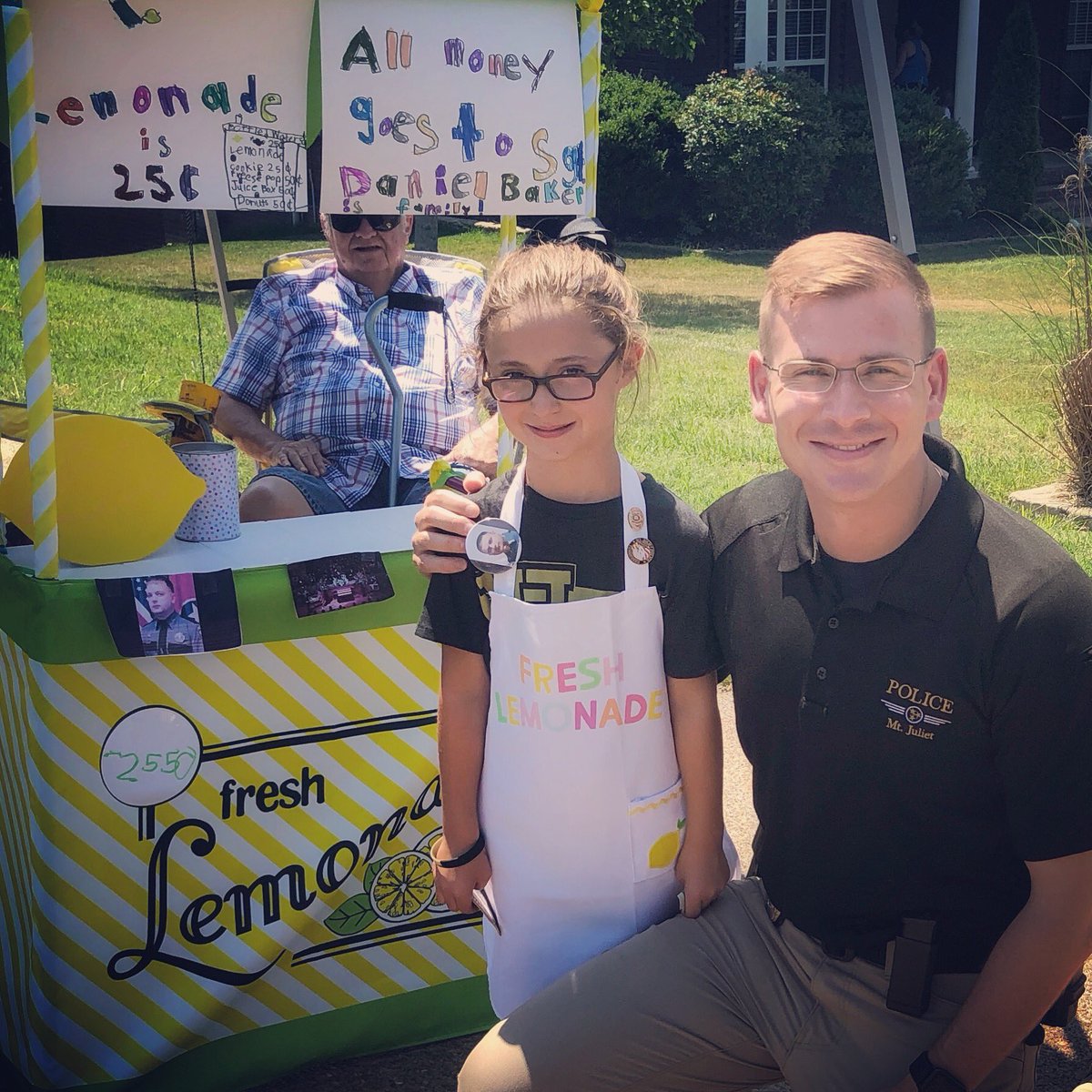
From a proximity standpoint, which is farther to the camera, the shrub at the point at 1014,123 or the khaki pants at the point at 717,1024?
the shrub at the point at 1014,123

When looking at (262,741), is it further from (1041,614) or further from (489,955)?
(1041,614)

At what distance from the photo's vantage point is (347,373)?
3412mm

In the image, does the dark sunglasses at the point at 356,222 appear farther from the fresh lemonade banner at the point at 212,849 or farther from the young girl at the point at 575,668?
the young girl at the point at 575,668

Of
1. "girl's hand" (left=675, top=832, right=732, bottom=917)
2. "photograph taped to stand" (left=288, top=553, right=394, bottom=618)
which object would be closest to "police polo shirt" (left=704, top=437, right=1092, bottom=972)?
"girl's hand" (left=675, top=832, right=732, bottom=917)

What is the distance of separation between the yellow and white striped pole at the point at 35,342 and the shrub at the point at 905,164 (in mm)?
13745

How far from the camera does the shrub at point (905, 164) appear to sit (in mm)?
15047

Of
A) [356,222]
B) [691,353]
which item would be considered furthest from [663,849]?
[691,353]

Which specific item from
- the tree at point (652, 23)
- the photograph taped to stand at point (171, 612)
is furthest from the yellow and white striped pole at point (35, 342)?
the tree at point (652, 23)

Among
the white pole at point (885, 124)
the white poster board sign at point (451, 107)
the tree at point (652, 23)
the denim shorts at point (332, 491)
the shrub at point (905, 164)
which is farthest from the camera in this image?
the shrub at point (905, 164)

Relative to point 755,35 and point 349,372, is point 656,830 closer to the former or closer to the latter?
point 349,372

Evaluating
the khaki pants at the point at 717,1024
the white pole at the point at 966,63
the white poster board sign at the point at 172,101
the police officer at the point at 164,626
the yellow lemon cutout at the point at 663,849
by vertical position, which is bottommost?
the khaki pants at the point at 717,1024

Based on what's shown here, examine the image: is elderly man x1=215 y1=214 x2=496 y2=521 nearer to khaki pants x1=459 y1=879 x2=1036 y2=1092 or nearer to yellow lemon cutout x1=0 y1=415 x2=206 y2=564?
yellow lemon cutout x1=0 y1=415 x2=206 y2=564

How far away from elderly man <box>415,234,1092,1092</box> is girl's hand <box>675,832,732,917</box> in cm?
6

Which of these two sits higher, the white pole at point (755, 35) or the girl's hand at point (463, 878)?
the white pole at point (755, 35)
